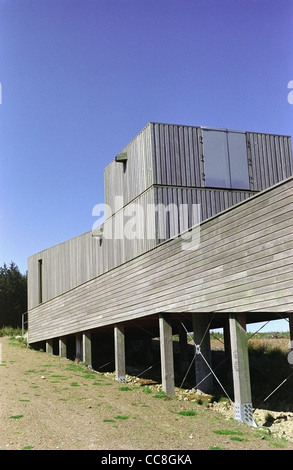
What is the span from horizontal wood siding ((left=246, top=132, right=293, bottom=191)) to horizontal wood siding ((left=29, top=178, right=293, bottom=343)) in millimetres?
5957

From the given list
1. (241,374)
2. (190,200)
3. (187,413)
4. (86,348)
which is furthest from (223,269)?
(86,348)

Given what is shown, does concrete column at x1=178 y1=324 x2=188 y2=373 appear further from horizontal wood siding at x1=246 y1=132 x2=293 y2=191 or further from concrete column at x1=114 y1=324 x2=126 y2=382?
horizontal wood siding at x1=246 y1=132 x2=293 y2=191

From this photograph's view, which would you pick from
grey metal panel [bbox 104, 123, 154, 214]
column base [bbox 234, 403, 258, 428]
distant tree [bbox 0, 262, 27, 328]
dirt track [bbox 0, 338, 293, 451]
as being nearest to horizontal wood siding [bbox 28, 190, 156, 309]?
grey metal panel [bbox 104, 123, 154, 214]

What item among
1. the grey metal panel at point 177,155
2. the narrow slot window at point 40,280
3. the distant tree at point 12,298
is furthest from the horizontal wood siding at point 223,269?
the distant tree at point 12,298

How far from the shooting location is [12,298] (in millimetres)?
47844

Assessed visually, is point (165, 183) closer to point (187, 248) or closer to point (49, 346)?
point (187, 248)

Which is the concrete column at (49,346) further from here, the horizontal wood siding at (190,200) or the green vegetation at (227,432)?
the green vegetation at (227,432)

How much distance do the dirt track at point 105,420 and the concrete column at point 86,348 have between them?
4778 mm

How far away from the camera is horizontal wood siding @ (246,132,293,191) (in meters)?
21.9

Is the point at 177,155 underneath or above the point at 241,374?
above

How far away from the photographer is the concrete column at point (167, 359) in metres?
17.8

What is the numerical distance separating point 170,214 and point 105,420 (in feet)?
27.8

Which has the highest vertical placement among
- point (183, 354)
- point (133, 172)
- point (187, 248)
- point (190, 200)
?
point (133, 172)
